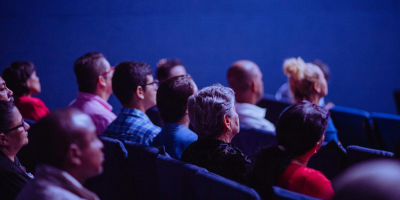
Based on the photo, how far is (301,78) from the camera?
3.16 meters

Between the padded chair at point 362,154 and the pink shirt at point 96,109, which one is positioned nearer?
the padded chair at point 362,154

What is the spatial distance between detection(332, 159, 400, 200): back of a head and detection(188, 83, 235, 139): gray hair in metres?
1.11

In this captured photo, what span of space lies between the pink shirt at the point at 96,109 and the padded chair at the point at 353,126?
233 centimetres

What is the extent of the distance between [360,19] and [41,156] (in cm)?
673

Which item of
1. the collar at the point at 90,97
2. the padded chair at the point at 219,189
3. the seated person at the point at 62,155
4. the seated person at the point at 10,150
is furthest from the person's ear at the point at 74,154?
the collar at the point at 90,97

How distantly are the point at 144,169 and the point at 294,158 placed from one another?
90 cm

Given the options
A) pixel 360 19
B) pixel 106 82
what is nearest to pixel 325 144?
pixel 106 82

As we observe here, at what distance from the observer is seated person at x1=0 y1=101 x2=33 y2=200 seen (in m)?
1.65

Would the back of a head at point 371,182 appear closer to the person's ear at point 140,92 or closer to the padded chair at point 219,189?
the padded chair at point 219,189

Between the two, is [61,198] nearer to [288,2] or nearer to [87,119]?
[87,119]

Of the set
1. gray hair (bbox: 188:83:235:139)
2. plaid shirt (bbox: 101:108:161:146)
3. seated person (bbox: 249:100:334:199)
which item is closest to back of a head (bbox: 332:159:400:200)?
seated person (bbox: 249:100:334:199)

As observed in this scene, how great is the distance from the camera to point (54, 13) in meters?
4.71

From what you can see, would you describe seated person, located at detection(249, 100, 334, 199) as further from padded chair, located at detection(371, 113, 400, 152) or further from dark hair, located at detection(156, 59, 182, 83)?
Result: dark hair, located at detection(156, 59, 182, 83)

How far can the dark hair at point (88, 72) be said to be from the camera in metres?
3.02
